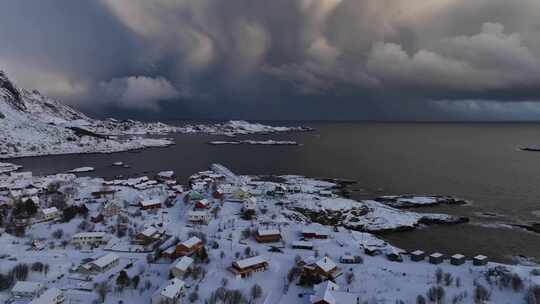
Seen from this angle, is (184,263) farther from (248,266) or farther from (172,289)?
(248,266)

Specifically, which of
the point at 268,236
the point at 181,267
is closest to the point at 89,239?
the point at 181,267

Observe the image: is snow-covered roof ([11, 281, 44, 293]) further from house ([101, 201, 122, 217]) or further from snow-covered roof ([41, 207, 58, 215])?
snow-covered roof ([41, 207, 58, 215])

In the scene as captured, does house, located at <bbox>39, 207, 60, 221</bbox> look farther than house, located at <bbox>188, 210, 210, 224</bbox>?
Yes

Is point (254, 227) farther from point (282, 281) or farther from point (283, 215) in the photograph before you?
point (282, 281)

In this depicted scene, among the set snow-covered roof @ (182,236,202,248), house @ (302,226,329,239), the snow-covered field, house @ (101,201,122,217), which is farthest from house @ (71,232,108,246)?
house @ (302,226,329,239)

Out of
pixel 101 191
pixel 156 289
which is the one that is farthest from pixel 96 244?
pixel 101 191

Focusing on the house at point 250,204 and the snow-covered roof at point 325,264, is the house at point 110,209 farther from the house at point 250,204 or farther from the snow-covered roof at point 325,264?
the snow-covered roof at point 325,264
